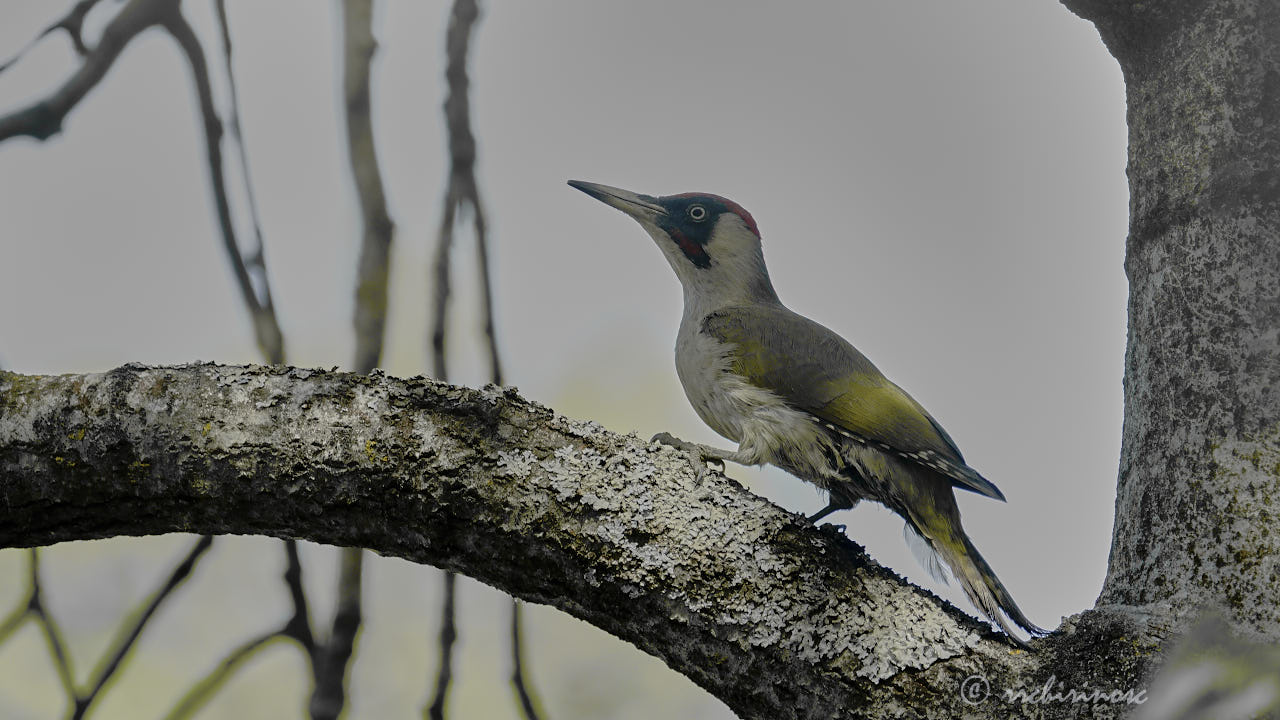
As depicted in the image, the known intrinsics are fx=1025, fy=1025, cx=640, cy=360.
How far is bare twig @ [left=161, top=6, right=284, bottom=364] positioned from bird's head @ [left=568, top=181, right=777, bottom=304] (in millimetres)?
1190

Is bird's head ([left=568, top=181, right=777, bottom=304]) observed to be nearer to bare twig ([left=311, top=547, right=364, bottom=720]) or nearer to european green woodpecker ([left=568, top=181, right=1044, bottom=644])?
european green woodpecker ([left=568, top=181, right=1044, bottom=644])

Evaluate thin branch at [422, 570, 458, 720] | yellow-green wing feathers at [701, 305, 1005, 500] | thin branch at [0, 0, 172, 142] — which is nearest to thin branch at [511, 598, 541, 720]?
thin branch at [422, 570, 458, 720]

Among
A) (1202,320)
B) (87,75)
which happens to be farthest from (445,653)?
(1202,320)

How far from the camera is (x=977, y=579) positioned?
242cm

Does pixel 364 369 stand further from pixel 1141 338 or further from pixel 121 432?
pixel 1141 338

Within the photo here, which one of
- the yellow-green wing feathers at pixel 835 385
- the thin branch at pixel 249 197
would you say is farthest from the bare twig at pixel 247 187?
the yellow-green wing feathers at pixel 835 385

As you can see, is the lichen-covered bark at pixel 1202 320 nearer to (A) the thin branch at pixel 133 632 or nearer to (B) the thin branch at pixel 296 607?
(B) the thin branch at pixel 296 607

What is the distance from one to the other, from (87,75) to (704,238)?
7.08 ft

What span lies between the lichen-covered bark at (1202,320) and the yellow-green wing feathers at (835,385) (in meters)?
0.68

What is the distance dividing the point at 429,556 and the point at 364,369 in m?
1.62

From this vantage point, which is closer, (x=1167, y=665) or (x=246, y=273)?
(x=1167, y=665)

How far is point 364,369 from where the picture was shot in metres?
3.41

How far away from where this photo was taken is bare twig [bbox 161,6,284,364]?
3502 mm

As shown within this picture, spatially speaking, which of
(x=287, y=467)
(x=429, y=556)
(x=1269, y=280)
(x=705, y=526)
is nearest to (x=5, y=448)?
(x=287, y=467)
